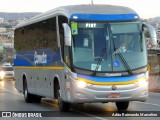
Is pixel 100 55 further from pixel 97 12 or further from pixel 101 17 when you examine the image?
pixel 97 12

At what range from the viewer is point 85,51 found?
15.4 m

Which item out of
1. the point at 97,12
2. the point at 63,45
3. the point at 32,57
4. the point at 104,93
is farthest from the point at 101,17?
the point at 32,57

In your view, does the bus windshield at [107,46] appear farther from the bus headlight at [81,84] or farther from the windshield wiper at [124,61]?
the bus headlight at [81,84]

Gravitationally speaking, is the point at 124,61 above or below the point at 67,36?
below

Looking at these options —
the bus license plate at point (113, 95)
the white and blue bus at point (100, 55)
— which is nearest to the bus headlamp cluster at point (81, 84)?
the white and blue bus at point (100, 55)

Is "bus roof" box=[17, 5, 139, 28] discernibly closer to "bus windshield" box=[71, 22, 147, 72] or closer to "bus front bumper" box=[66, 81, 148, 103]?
"bus windshield" box=[71, 22, 147, 72]

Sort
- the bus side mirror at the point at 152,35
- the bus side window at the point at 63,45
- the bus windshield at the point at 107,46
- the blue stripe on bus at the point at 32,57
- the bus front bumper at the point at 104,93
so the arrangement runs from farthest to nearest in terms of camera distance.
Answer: the blue stripe on bus at the point at 32,57
the bus side window at the point at 63,45
the bus side mirror at the point at 152,35
the bus windshield at the point at 107,46
the bus front bumper at the point at 104,93

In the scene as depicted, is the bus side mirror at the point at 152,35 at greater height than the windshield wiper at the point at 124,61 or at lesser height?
greater

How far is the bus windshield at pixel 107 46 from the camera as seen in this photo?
50.3ft

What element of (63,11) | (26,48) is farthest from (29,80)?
(63,11)

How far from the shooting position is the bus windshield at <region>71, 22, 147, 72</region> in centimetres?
1532

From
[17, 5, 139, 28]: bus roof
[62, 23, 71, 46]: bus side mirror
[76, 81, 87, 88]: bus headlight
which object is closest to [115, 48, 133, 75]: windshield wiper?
[17, 5, 139, 28]: bus roof

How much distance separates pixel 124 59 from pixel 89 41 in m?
1.15

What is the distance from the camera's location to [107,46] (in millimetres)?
15508
